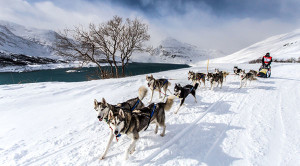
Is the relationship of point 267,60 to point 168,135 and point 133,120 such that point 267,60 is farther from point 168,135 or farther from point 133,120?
point 133,120

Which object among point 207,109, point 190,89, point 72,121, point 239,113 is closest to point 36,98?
point 72,121

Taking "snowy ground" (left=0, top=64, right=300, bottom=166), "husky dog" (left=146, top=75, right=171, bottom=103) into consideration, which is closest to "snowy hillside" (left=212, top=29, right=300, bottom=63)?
"snowy ground" (left=0, top=64, right=300, bottom=166)

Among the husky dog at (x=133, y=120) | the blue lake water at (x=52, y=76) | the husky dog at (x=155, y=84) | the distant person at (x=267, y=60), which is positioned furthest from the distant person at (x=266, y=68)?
the blue lake water at (x=52, y=76)

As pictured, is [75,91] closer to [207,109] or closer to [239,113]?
[207,109]

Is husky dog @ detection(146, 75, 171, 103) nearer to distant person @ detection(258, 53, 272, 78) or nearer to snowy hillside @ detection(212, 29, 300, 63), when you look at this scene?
distant person @ detection(258, 53, 272, 78)

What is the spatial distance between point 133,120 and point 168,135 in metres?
1.43

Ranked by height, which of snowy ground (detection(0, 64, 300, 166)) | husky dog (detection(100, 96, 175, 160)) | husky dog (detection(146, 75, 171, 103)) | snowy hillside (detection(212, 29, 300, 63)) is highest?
snowy hillside (detection(212, 29, 300, 63))

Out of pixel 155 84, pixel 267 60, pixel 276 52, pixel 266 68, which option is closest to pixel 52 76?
pixel 155 84

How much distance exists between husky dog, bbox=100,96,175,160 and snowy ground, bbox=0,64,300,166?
0.45 m

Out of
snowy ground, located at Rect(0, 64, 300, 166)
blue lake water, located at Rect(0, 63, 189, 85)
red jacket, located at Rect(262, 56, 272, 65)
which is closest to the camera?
snowy ground, located at Rect(0, 64, 300, 166)

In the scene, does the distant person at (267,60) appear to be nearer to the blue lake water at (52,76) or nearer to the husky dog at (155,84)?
the husky dog at (155,84)

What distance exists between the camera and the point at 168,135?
3.82 meters

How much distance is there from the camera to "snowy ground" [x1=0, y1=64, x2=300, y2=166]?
2.91m

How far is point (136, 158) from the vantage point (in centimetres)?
297
